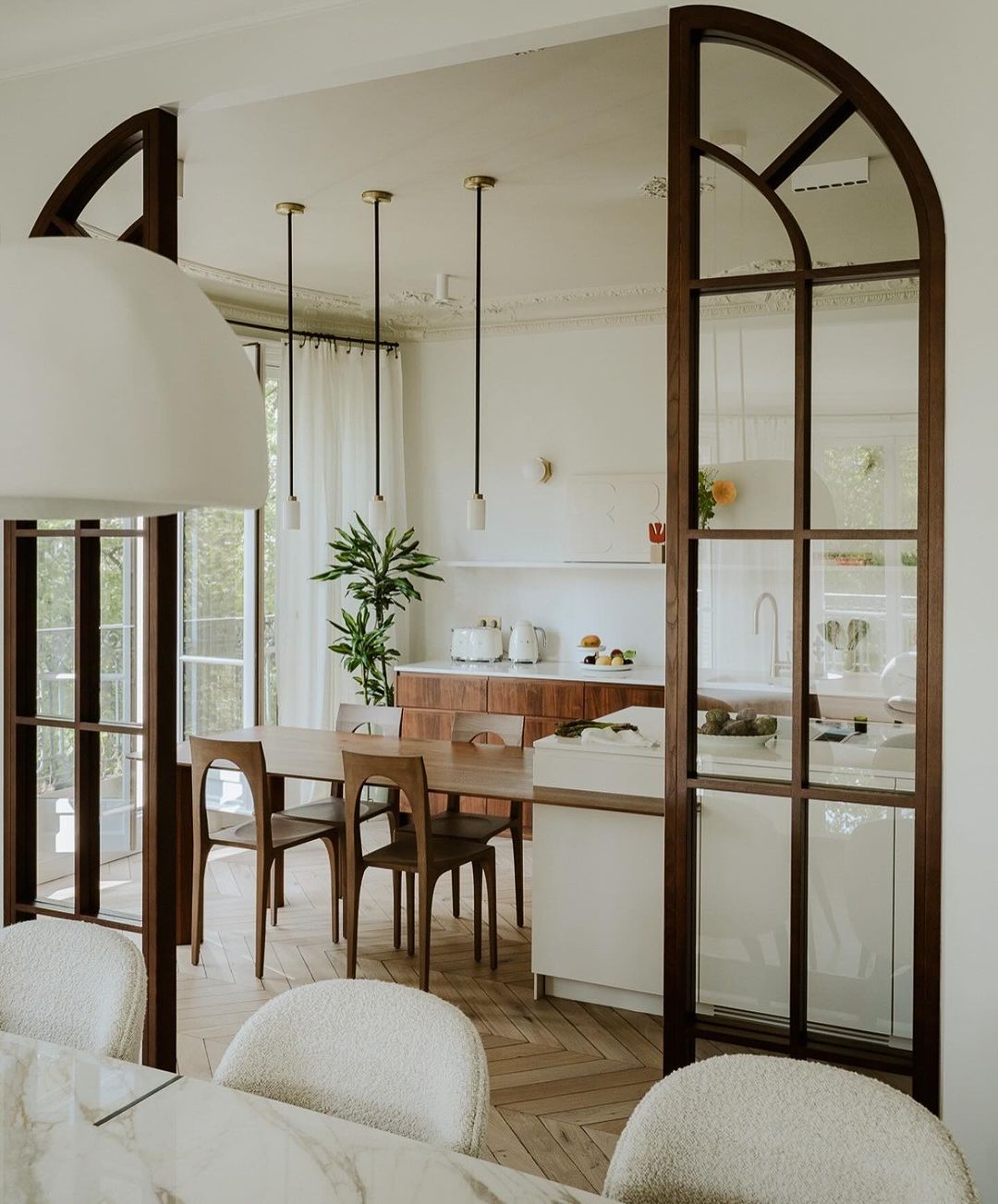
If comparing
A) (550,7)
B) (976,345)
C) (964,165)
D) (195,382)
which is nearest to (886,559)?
(976,345)

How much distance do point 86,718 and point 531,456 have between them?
4091 millimetres

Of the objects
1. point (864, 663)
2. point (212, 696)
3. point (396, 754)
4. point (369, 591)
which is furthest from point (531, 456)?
point (864, 663)

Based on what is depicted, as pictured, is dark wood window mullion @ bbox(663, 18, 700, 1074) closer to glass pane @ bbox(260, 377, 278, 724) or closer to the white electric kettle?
the white electric kettle

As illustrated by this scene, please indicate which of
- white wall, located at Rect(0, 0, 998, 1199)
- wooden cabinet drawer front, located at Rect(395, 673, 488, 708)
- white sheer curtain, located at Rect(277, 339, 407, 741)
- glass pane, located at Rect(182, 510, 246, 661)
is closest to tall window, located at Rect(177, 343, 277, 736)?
glass pane, located at Rect(182, 510, 246, 661)

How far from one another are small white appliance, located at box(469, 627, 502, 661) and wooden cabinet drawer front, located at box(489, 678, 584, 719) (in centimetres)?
38

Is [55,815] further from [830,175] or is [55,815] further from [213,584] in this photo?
[213,584]

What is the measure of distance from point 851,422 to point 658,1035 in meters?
2.18

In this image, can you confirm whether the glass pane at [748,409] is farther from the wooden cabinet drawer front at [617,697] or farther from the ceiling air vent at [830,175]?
the wooden cabinet drawer front at [617,697]

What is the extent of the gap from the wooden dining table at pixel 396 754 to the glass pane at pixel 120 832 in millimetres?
1007

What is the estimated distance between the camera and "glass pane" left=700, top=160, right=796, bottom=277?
2340mm

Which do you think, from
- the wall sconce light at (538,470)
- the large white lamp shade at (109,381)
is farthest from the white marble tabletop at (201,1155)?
the wall sconce light at (538,470)

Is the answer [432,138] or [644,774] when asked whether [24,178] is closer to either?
Answer: [432,138]

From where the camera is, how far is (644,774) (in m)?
3.60

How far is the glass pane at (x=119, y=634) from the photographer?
304 cm
